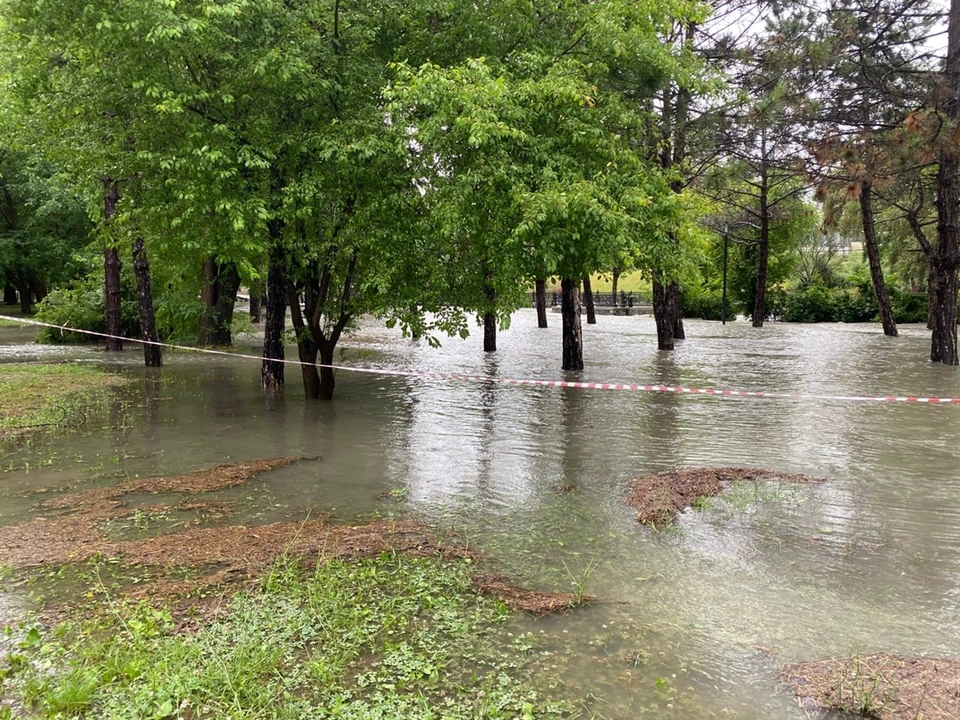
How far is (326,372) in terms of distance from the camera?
1349cm

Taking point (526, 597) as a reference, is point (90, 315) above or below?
above

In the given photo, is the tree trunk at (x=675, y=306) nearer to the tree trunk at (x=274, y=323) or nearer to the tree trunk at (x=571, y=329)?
the tree trunk at (x=571, y=329)

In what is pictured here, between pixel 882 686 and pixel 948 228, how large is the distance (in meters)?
16.9

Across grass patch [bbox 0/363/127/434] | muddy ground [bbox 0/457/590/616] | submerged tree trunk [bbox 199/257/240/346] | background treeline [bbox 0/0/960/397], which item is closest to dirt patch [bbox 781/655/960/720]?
muddy ground [bbox 0/457/590/616]

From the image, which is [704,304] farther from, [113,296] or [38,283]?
[38,283]

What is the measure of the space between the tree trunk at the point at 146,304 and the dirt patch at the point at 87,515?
31.8ft

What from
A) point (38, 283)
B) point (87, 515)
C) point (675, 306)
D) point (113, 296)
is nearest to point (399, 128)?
point (87, 515)

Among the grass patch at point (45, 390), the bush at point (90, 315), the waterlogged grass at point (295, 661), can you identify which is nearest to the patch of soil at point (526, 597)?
the waterlogged grass at point (295, 661)

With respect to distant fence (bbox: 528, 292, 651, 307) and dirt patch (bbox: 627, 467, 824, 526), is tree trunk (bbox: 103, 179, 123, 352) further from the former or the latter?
distant fence (bbox: 528, 292, 651, 307)

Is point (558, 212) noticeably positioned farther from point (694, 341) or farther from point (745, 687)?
point (694, 341)

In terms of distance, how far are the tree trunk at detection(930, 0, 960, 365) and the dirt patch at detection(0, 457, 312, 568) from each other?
1428 cm

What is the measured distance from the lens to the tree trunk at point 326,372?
13.4 m

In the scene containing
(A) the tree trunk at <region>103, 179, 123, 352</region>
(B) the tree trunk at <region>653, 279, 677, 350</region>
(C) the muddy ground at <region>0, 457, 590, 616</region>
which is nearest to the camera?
(C) the muddy ground at <region>0, 457, 590, 616</region>

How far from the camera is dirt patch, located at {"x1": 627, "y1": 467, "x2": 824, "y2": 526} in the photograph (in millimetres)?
6875
